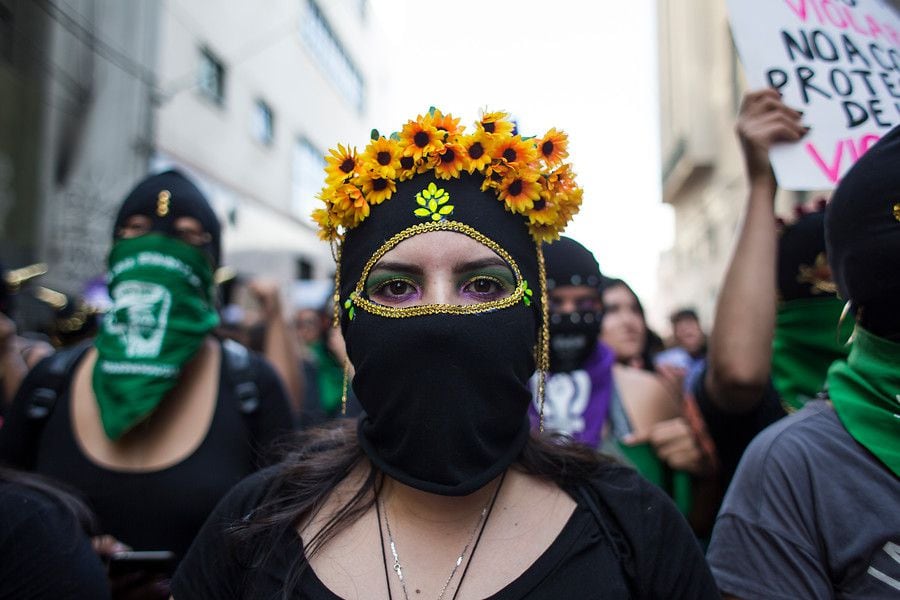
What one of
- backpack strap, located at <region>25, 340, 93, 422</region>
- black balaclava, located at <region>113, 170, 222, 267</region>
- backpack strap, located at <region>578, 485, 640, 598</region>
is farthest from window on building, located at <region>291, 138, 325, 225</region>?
backpack strap, located at <region>578, 485, 640, 598</region>

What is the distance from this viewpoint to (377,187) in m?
1.75

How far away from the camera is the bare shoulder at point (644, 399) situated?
296 cm

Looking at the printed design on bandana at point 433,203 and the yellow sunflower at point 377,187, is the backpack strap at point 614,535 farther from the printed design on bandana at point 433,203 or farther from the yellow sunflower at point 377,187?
the yellow sunflower at point 377,187

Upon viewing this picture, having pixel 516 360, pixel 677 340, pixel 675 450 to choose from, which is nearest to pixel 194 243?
pixel 516 360

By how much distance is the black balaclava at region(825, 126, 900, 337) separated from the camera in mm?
1610

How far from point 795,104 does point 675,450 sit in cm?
127

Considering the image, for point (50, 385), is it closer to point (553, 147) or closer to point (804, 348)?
point (553, 147)

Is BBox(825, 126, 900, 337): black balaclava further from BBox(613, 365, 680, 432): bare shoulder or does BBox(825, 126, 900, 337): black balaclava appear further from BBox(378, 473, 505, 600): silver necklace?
BBox(613, 365, 680, 432): bare shoulder

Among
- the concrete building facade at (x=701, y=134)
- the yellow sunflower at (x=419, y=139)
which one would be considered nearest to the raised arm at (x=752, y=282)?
the yellow sunflower at (x=419, y=139)

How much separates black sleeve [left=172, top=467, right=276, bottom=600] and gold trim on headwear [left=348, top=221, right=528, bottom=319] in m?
0.55

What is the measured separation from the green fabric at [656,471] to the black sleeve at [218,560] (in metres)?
1.61

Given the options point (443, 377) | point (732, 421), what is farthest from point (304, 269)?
point (443, 377)

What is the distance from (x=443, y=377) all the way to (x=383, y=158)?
0.58 meters

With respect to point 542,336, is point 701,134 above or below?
above
